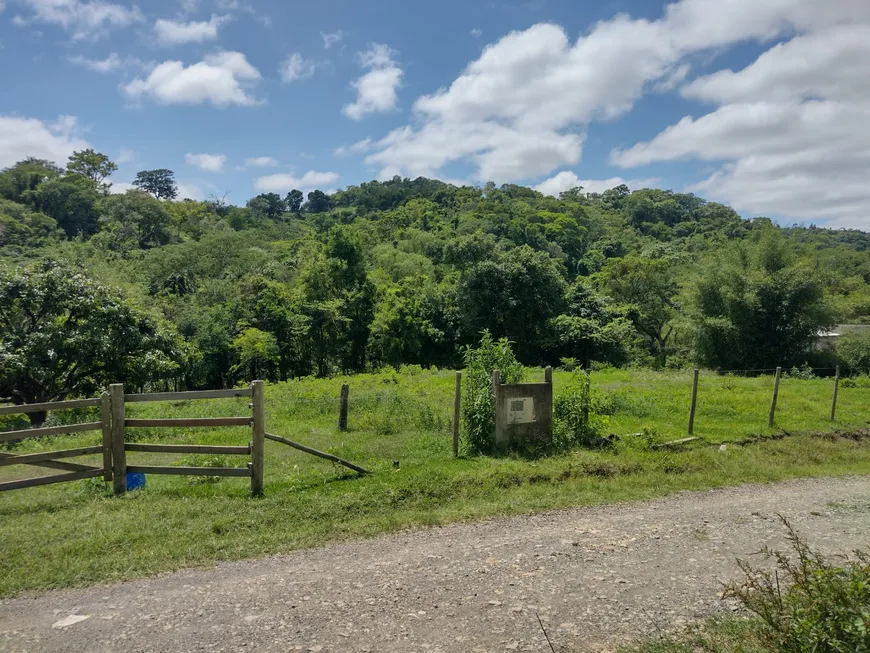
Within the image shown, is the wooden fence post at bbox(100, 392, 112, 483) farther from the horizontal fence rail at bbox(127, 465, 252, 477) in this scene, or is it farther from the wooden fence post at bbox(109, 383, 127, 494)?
the horizontal fence rail at bbox(127, 465, 252, 477)

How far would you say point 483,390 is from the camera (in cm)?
993

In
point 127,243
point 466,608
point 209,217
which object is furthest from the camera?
point 209,217

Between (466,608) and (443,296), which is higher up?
(443,296)

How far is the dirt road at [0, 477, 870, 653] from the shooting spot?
4312 mm

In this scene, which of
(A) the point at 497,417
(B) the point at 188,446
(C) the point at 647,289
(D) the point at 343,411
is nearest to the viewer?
(B) the point at 188,446

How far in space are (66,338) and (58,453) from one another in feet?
30.7

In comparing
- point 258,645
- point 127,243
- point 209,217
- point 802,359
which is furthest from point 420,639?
point 209,217

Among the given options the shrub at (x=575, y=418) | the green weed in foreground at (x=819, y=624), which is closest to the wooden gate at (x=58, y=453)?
the green weed in foreground at (x=819, y=624)

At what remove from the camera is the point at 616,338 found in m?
33.8

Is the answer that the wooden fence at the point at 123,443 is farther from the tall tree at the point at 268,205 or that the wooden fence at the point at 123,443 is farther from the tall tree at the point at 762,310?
the tall tree at the point at 268,205

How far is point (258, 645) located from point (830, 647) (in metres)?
3.91

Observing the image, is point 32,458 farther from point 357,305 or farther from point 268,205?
point 268,205

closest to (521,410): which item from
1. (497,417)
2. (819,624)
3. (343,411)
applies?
(497,417)

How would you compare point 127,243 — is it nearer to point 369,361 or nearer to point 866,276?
point 369,361
